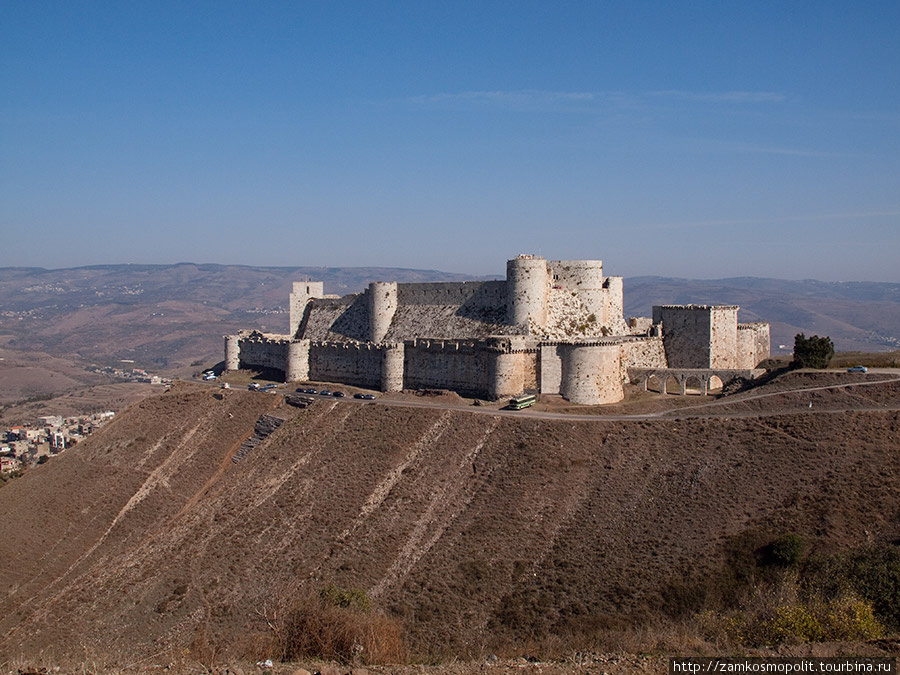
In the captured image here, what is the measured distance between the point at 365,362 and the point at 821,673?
4563 cm

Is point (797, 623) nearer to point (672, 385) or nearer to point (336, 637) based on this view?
point (336, 637)

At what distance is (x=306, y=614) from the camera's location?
80.7ft

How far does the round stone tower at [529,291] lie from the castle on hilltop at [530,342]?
3.0 inches

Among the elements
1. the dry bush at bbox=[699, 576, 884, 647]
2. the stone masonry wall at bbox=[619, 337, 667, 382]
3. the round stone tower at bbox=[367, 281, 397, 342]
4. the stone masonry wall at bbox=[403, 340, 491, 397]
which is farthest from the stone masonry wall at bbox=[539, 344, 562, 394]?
the dry bush at bbox=[699, 576, 884, 647]

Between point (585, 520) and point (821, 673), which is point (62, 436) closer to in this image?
point (585, 520)

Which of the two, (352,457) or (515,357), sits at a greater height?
(515,357)

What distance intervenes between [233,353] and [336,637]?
175 ft

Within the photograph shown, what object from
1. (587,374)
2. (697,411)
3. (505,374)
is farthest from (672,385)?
(505,374)

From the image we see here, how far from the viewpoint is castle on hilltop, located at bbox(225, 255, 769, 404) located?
52.4m

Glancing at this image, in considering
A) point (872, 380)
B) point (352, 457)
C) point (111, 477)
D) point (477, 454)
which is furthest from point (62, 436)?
point (872, 380)

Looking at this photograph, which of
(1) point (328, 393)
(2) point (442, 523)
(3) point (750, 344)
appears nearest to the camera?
(2) point (442, 523)

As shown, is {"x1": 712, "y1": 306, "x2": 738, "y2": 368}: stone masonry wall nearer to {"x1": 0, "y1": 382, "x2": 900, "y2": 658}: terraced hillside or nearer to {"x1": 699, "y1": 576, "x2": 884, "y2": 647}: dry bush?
{"x1": 0, "y1": 382, "x2": 900, "y2": 658}: terraced hillside

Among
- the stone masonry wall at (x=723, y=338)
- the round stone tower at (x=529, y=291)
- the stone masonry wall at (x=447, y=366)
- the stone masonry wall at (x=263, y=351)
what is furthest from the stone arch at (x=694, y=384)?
the stone masonry wall at (x=263, y=351)

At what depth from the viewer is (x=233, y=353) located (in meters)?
73.6
